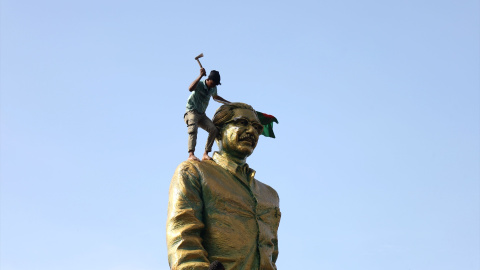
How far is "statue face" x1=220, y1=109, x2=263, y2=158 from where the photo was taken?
1215 cm

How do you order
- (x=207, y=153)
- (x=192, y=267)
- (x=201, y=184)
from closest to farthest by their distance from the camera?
1. (x=192, y=267)
2. (x=201, y=184)
3. (x=207, y=153)

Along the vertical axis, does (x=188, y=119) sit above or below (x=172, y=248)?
above

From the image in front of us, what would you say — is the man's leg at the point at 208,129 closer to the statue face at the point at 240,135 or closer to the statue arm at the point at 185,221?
the statue face at the point at 240,135

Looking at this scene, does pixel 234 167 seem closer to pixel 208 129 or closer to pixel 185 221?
pixel 208 129

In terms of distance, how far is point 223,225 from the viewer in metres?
11.3

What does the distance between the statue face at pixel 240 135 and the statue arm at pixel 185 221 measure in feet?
2.35

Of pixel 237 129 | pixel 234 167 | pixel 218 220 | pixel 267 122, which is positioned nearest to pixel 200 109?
pixel 237 129

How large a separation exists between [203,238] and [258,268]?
2.50 ft

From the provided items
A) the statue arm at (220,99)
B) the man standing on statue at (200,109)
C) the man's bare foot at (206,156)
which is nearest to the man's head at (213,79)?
the man standing on statue at (200,109)

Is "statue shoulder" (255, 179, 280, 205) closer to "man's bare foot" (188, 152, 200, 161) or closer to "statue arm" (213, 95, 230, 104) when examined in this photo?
"man's bare foot" (188, 152, 200, 161)

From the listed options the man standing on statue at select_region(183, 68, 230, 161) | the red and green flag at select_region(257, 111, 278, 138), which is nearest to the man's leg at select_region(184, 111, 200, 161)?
the man standing on statue at select_region(183, 68, 230, 161)

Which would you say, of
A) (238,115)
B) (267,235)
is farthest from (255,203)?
(238,115)

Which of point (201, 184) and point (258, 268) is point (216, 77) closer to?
point (201, 184)

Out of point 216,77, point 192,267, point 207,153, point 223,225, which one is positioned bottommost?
point 192,267
